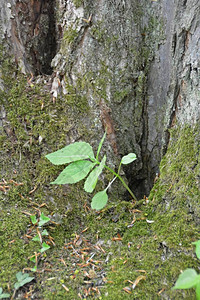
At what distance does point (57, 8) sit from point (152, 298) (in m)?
2.13

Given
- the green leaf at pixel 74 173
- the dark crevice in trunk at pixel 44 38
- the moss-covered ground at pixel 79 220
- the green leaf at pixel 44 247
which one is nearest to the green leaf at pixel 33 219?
the moss-covered ground at pixel 79 220

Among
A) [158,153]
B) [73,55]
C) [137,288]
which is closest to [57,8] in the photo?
[73,55]

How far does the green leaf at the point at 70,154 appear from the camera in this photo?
1.53 meters

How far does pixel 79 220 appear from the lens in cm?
176

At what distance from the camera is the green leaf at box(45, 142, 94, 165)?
1.53 metres

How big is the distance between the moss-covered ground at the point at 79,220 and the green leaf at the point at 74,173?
31cm

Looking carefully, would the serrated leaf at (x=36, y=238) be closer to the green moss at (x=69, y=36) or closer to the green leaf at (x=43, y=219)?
the green leaf at (x=43, y=219)

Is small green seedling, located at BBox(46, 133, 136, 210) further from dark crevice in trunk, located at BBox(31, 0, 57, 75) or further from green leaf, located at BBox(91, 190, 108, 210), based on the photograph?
dark crevice in trunk, located at BBox(31, 0, 57, 75)

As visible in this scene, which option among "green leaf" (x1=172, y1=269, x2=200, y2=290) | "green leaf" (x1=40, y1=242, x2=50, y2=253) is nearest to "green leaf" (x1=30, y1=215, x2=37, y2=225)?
"green leaf" (x1=40, y1=242, x2=50, y2=253)

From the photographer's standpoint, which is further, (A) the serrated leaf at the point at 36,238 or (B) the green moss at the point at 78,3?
(B) the green moss at the point at 78,3

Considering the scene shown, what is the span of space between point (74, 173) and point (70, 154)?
0.12 meters

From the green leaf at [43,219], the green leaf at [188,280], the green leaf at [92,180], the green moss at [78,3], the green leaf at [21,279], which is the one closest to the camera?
the green leaf at [188,280]

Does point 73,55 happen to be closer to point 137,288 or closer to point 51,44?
point 51,44

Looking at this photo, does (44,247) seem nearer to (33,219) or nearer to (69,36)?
(33,219)
